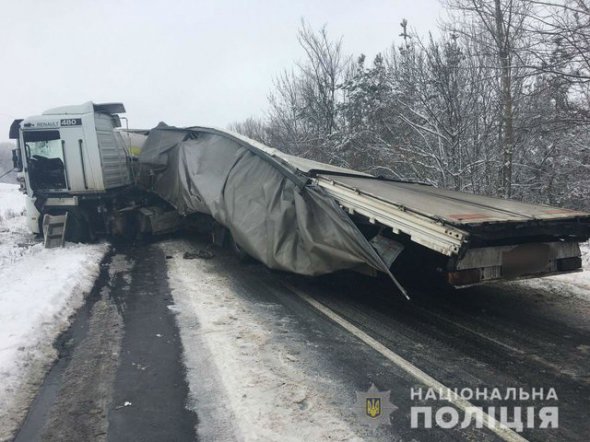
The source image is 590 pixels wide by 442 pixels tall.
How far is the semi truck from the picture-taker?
185 inches

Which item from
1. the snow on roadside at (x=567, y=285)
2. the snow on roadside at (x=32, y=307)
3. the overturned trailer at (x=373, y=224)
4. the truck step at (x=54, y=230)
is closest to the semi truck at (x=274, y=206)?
the overturned trailer at (x=373, y=224)

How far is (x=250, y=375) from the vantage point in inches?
149

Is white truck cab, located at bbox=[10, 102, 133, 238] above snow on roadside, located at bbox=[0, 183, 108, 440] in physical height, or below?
above

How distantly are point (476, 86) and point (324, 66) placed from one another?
11150 millimetres

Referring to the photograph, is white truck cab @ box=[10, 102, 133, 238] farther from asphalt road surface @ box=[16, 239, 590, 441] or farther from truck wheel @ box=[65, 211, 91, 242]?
asphalt road surface @ box=[16, 239, 590, 441]

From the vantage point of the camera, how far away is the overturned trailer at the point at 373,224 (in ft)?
14.9

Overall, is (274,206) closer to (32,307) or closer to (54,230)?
(32,307)

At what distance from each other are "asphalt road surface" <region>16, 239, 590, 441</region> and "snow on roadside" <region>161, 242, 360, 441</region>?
0.32 ft

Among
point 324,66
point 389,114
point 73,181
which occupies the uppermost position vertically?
point 324,66

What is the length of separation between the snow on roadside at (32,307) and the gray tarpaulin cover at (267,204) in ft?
8.15

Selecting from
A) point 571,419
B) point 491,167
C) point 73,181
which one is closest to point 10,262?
point 73,181

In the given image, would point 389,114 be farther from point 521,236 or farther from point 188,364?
point 188,364

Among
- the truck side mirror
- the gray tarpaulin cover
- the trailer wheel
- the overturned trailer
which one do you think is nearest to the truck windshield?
the truck side mirror

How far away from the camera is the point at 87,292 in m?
6.73
